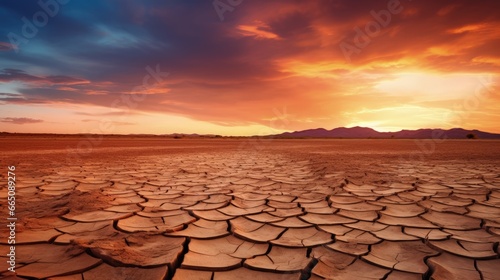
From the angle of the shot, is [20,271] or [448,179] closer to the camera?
→ [20,271]

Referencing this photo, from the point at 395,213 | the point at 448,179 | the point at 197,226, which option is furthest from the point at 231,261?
the point at 448,179

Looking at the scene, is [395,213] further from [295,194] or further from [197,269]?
[197,269]

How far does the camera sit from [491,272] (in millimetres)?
1392

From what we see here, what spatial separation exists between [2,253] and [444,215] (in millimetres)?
2963

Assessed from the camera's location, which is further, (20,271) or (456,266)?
(456,266)

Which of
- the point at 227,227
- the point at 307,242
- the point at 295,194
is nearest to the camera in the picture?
the point at 307,242

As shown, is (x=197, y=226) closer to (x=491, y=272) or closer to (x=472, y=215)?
(x=491, y=272)

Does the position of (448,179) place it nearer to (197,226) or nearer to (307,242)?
(307,242)

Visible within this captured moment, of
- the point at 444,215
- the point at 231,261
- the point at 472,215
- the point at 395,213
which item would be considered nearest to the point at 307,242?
the point at 231,261

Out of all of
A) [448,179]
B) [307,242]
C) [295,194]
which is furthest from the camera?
[448,179]

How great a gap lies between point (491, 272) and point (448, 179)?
309cm

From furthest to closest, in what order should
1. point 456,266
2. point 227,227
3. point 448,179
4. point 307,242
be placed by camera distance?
1. point 448,179
2. point 227,227
3. point 307,242
4. point 456,266

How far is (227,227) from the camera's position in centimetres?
202

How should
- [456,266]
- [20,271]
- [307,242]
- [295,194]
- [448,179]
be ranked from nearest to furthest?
[20,271], [456,266], [307,242], [295,194], [448,179]
